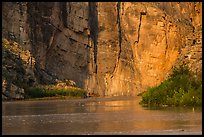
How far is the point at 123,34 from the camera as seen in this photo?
105188 mm

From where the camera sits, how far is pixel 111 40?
102 metres

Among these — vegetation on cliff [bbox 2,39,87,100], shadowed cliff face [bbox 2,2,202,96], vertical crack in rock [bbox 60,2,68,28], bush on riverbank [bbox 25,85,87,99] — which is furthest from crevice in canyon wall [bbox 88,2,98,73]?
bush on riverbank [bbox 25,85,87,99]

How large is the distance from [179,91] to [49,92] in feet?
134

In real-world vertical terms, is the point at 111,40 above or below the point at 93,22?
below

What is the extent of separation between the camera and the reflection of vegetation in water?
33.1 metres

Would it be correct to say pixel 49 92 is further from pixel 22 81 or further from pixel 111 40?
pixel 111 40

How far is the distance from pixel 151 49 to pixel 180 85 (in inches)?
2764

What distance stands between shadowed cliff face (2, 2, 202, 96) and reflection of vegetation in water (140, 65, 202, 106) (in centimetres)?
5045

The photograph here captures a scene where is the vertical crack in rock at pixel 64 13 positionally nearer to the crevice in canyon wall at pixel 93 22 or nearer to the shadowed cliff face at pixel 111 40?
the shadowed cliff face at pixel 111 40

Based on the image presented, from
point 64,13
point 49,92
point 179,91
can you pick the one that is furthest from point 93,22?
point 179,91

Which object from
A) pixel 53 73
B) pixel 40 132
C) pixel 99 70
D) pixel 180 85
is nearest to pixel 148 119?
pixel 40 132

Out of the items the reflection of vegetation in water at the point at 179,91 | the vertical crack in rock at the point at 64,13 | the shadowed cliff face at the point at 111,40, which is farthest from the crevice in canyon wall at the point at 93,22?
the reflection of vegetation in water at the point at 179,91

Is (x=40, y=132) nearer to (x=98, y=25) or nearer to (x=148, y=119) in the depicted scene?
(x=148, y=119)

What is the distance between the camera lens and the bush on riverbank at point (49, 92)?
70.8m
